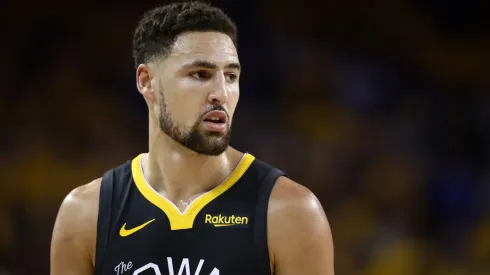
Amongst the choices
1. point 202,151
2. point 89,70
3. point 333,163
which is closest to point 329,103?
point 333,163

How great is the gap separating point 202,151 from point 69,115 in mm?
3158

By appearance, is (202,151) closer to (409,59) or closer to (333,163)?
(333,163)

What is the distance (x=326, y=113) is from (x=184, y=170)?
300 cm

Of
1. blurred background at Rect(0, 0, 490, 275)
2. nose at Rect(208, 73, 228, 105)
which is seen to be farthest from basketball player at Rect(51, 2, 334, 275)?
blurred background at Rect(0, 0, 490, 275)

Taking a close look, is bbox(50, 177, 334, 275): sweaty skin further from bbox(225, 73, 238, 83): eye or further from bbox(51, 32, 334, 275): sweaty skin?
bbox(225, 73, 238, 83): eye

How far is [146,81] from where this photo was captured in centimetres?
270

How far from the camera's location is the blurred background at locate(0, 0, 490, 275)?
5250 mm

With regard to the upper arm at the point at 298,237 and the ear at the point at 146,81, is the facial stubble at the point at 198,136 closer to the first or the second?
the ear at the point at 146,81

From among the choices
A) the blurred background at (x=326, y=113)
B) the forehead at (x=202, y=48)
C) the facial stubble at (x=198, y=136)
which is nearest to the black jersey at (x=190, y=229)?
the facial stubble at (x=198, y=136)

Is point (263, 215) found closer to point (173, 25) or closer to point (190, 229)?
point (190, 229)

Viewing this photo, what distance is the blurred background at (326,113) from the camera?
17.2 ft

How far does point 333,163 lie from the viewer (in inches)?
213

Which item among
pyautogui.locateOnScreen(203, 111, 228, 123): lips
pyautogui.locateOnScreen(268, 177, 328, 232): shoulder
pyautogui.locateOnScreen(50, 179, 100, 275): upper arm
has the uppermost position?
pyautogui.locateOnScreen(203, 111, 228, 123): lips

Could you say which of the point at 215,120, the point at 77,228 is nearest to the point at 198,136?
the point at 215,120
